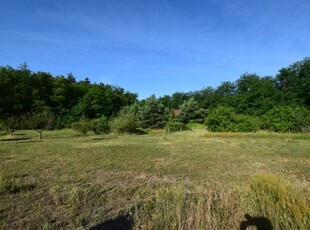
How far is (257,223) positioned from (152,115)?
115 ft

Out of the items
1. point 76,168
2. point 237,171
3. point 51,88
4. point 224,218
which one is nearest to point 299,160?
point 237,171

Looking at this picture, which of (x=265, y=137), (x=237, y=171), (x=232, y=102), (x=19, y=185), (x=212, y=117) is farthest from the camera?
(x=232, y=102)

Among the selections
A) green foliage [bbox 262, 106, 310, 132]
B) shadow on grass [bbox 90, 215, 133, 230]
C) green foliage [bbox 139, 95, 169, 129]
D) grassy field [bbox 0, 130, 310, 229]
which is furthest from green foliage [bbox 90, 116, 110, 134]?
shadow on grass [bbox 90, 215, 133, 230]

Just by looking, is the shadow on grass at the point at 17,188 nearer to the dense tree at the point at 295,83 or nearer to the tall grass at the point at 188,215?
the tall grass at the point at 188,215

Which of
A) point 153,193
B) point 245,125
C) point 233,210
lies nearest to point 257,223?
point 233,210

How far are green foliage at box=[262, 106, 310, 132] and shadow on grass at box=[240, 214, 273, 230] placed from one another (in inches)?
955

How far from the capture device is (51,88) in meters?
48.5

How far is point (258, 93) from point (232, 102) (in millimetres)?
4811

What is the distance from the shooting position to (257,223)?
388cm

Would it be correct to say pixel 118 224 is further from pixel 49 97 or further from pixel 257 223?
pixel 49 97

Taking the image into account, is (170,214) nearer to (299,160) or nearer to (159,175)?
(159,175)

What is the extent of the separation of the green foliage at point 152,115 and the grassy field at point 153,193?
2769 cm

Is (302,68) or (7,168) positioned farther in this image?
(302,68)

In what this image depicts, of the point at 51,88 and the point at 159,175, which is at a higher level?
the point at 51,88
